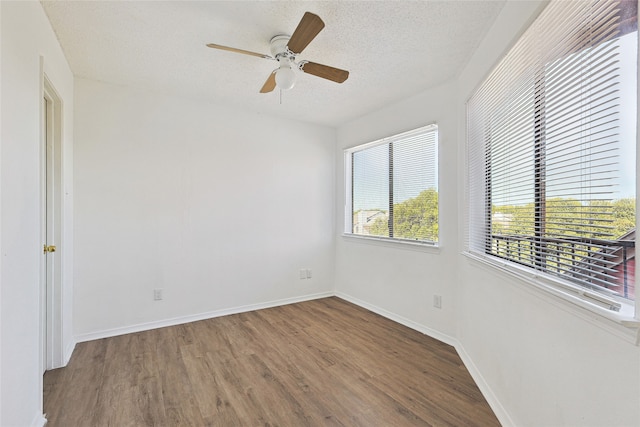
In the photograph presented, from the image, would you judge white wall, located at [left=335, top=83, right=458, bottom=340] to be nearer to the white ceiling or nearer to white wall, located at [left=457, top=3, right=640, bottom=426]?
the white ceiling

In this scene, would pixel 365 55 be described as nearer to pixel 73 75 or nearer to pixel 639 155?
pixel 639 155

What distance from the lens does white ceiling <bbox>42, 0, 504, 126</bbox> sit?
1897 mm

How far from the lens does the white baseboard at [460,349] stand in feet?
5.90

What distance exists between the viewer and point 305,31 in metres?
1.78

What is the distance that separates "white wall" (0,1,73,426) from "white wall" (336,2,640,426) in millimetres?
2390

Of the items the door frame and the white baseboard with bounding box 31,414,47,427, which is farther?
the door frame

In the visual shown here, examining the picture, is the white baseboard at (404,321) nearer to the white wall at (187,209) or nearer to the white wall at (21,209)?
the white wall at (187,209)

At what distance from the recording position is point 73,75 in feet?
9.18

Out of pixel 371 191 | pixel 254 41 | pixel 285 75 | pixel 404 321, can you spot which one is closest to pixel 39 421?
pixel 285 75

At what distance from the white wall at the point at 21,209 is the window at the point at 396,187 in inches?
122

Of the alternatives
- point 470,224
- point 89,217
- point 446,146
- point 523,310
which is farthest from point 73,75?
point 523,310

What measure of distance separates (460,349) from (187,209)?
311 centimetres

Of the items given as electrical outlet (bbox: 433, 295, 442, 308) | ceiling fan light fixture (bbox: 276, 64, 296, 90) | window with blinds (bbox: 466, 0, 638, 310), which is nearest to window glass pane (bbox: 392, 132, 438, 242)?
electrical outlet (bbox: 433, 295, 442, 308)

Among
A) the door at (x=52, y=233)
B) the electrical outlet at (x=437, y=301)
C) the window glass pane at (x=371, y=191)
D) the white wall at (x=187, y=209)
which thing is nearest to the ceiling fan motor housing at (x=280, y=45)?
the white wall at (x=187, y=209)
